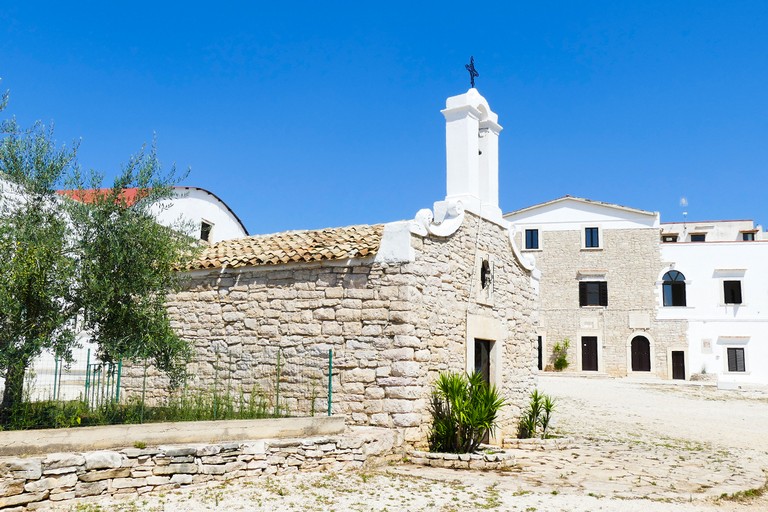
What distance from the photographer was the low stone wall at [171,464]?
6.22 metres

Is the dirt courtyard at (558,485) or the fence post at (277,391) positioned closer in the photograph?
the dirt courtyard at (558,485)

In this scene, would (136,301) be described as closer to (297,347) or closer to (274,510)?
(297,347)

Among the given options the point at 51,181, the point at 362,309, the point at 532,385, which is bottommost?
the point at 532,385

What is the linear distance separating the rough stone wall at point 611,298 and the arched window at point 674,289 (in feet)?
2.18

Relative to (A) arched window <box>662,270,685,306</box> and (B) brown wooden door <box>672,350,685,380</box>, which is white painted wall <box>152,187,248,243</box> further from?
(B) brown wooden door <box>672,350,685,380</box>

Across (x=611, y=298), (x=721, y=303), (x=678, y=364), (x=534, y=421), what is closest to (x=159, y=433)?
(x=534, y=421)

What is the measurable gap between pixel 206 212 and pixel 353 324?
33.9ft

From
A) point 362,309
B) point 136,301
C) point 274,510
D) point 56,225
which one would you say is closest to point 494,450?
point 362,309

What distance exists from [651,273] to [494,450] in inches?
909

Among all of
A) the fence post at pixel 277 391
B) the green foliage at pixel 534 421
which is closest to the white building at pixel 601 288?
the green foliage at pixel 534 421

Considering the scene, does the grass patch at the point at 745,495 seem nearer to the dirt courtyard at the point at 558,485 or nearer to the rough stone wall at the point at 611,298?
the dirt courtyard at the point at 558,485

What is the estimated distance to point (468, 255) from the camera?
10.9 meters

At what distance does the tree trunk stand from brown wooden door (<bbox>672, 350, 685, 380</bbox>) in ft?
91.9

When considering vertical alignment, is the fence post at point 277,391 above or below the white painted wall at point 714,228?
below
